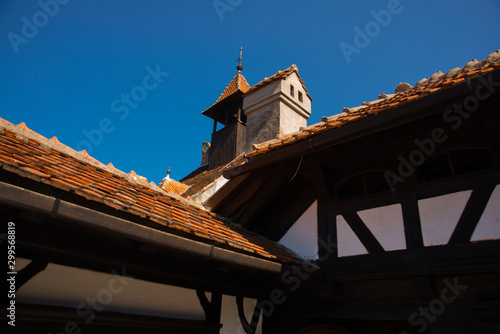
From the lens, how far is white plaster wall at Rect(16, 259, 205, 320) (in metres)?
3.41

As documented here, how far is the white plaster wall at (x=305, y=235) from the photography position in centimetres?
553

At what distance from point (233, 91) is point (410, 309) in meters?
11.0

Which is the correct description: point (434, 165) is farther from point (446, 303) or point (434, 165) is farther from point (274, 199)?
point (274, 199)

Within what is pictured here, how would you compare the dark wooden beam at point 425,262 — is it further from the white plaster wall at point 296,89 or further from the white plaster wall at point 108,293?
the white plaster wall at point 296,89

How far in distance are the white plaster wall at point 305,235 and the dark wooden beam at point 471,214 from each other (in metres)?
1.94

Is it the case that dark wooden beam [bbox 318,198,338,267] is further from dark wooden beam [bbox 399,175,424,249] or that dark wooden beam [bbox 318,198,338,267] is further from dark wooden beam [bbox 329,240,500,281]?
dark wooden beam [bbox 399,175,424,249]

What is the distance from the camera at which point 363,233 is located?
5.09 meters

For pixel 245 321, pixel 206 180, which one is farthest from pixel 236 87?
pixel 245 321

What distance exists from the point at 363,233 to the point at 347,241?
274 mm

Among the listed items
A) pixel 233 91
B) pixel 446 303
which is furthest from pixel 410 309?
pixel 233 91

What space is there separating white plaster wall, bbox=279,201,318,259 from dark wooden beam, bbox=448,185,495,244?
6.36ft

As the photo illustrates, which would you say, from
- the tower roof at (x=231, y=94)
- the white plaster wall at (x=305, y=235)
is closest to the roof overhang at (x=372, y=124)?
the white plaster wall at (x=305, y=235)

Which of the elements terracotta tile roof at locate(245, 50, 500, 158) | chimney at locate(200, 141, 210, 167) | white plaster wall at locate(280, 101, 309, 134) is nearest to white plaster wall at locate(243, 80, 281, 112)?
white plaster wall at locate(280, 101, 309, 134)

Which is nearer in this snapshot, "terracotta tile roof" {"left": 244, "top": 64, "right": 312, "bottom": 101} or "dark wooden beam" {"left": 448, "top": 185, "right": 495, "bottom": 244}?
"dark wooden beam" {"left": 448, "top": 185, "right": 495, "bottom": 244}
